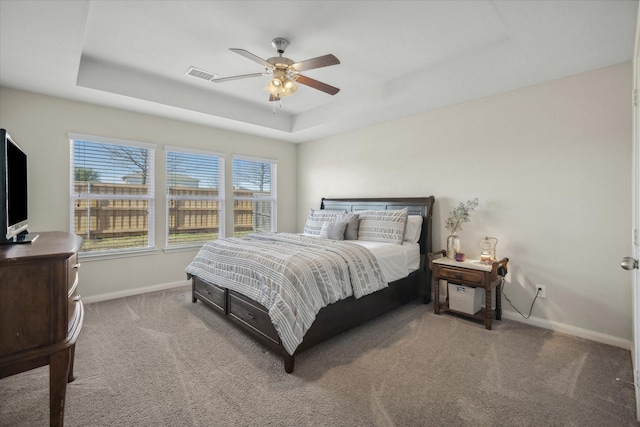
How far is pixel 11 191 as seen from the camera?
160 cm

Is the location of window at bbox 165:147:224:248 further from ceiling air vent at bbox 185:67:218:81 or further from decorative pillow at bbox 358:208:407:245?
decorative pillow at bbox 358:208:407:245

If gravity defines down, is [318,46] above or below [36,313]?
above

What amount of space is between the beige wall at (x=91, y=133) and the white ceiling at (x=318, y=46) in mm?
201

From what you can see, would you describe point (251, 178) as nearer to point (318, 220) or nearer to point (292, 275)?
point (318, 220)

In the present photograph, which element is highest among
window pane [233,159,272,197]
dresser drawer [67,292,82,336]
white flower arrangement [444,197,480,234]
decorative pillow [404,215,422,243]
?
window pane [233,159,272,197]

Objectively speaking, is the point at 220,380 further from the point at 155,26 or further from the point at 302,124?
the point at 302,124

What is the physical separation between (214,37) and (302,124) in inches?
88.0

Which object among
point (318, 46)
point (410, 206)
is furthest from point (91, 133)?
point (410, 206)

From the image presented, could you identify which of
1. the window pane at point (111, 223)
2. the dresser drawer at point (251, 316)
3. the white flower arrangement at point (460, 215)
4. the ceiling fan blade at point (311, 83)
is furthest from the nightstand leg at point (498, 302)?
the window pane at point (111, 223)

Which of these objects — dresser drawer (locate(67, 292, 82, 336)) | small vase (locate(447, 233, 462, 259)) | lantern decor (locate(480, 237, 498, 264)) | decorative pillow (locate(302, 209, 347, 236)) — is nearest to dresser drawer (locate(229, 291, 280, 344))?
dresser drawer (locate(67, 292, 82, 336))

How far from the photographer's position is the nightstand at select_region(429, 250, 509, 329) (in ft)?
9.48

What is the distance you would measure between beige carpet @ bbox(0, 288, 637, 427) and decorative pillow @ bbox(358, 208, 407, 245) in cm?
108

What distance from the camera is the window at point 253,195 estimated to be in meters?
5.05

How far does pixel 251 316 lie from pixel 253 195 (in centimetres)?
305
